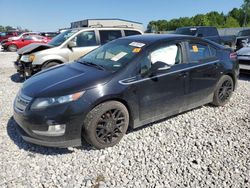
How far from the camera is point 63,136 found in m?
3.12

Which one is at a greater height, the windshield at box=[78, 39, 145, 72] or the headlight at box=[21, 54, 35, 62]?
the windshield at box=[78, 39, 145, 72]

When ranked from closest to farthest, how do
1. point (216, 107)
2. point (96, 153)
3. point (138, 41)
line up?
point (96, 153) < point (138, 41) < point (216, 107)

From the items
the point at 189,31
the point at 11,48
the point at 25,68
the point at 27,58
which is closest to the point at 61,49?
the point at 27,58

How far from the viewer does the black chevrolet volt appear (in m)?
3.10

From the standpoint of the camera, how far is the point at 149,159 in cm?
318

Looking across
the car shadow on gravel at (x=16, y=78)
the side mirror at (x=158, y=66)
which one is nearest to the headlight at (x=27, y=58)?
the car shadow on gravel at (x=16, y=78)

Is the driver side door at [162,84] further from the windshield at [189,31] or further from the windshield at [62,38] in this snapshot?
the windshield at [189,31]

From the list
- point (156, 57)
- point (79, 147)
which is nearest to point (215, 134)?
point (156, 57)

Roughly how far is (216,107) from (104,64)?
2.63 meters

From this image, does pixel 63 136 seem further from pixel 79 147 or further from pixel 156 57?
pixel 156 57

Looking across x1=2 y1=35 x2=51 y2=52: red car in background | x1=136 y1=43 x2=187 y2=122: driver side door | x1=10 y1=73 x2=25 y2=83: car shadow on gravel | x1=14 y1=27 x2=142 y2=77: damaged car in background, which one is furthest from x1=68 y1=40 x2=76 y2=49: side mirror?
x1=2 y1=35 x2=51 y2=52: red car in background

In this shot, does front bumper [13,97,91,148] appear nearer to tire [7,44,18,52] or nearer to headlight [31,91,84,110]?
headlight [31,91,84,110]

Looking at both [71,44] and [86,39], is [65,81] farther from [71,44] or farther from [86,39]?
[86,39]

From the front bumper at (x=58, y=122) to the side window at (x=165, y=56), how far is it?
1.18 meters
